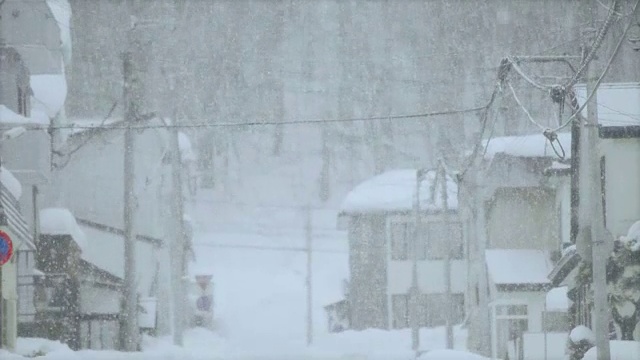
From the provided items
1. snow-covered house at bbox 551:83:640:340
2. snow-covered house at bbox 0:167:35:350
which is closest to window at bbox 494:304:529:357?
snow-covered house at bbox 551:83:640:340

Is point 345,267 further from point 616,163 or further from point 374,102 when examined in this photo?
point 616,163

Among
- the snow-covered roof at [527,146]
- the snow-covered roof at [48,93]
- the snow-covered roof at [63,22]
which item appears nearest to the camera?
the snow-covered roof at [48,93]

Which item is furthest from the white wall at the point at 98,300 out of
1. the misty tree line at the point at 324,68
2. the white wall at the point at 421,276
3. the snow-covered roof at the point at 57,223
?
the misty tree line at the point at 324,68

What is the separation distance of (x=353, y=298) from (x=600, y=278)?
3134cm

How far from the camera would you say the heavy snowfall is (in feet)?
60.5

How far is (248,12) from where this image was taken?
94.8 m

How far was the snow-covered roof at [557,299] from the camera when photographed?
2605 centimetres

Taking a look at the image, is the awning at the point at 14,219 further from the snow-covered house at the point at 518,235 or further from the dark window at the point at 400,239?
the dark window at the point at 400,239

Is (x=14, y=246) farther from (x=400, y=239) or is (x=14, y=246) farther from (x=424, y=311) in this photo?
(x=424, y=311)

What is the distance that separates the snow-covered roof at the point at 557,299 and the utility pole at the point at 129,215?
11.0m

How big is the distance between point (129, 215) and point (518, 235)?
13.5 metres

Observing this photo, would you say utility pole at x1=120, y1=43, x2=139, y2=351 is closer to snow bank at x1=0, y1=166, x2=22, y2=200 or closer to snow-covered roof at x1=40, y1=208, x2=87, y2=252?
snow bank at x1=0, y1=166, x2=22, y2=200

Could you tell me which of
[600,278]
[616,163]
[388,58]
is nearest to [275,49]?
[388,58]

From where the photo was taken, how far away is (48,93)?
31.5 metres
